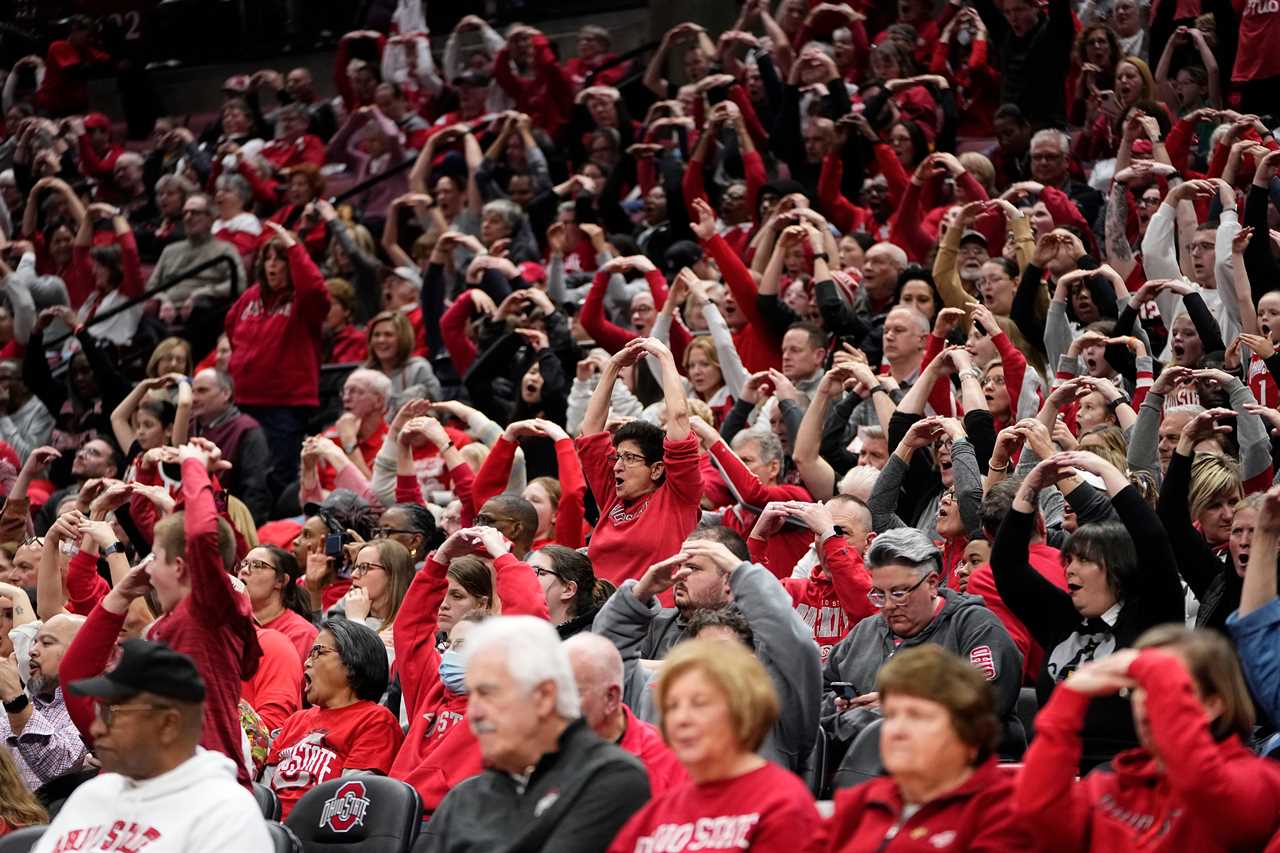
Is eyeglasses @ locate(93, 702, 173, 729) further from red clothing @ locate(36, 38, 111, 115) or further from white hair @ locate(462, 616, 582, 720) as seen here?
red clothing @ locate(36, 38, 111, 115)

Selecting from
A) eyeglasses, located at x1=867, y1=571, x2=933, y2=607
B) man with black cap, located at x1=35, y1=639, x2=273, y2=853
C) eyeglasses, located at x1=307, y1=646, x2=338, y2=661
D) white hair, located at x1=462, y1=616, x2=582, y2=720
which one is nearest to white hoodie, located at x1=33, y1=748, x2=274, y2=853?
man with black cap, located at x1=35, y1=639, x2=273, y2=853

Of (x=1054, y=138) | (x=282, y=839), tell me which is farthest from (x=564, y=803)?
(x=1054, y=138)

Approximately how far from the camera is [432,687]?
5375mm

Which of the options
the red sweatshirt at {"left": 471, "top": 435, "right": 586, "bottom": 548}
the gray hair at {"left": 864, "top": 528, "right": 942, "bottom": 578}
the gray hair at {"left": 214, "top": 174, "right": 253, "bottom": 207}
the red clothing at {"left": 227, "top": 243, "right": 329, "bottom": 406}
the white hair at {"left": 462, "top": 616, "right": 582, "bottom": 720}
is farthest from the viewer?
the gray hair at {"left": 214, "top": 174, "right": 253, "bottom": 207}

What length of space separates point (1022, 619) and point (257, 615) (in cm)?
290

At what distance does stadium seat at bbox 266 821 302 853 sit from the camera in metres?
4.34

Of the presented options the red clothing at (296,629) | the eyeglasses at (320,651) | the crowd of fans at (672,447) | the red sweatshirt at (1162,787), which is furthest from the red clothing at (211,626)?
the red sweatshirt at (1162,787)

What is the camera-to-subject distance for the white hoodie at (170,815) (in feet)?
12.3

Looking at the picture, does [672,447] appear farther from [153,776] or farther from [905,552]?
[153,776]

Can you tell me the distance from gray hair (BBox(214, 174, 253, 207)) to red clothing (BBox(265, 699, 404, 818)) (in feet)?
25.0

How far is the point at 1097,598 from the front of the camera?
16.0 ft

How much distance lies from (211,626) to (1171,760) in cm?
257

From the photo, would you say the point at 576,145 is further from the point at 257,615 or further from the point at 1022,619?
the point at 1022,619

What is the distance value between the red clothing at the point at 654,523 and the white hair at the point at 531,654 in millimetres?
2453
